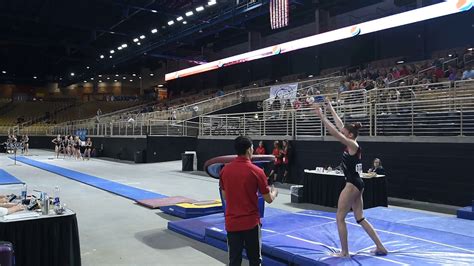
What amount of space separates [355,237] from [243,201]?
9.32 ft

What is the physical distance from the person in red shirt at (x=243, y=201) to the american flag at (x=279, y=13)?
52.1 feet

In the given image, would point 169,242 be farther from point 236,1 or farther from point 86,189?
point 236,1

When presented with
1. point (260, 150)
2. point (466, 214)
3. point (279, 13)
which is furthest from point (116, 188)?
point (279, 13)

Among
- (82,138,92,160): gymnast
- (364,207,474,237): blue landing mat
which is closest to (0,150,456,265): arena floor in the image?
(364,207,474,237): blue landing mat

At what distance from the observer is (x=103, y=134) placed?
30969 millimetres

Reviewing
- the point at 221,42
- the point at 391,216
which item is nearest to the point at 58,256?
the point at 391,216

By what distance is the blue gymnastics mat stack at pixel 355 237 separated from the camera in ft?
16.2

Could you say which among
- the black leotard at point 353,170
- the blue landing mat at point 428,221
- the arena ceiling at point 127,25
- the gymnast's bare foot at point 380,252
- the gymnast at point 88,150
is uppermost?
the arena ceiling at point 127,25

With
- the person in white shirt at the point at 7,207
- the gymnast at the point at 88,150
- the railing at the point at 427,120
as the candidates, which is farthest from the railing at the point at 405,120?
the gymnast at the point at 88,150

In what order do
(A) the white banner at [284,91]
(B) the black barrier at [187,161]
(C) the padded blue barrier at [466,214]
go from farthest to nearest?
1. (A) the white banner at [284,91]
2. (B) the black barrier at [187,161]
3. (C) the padded blue barrier at [466,214]

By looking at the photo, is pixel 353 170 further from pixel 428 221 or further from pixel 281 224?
pixel 428 221

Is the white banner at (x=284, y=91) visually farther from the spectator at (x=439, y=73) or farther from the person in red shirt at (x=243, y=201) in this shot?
the person in red shirt at (x=243, y=201)

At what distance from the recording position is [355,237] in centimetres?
591

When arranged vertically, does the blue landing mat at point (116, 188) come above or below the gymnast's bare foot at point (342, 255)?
below
